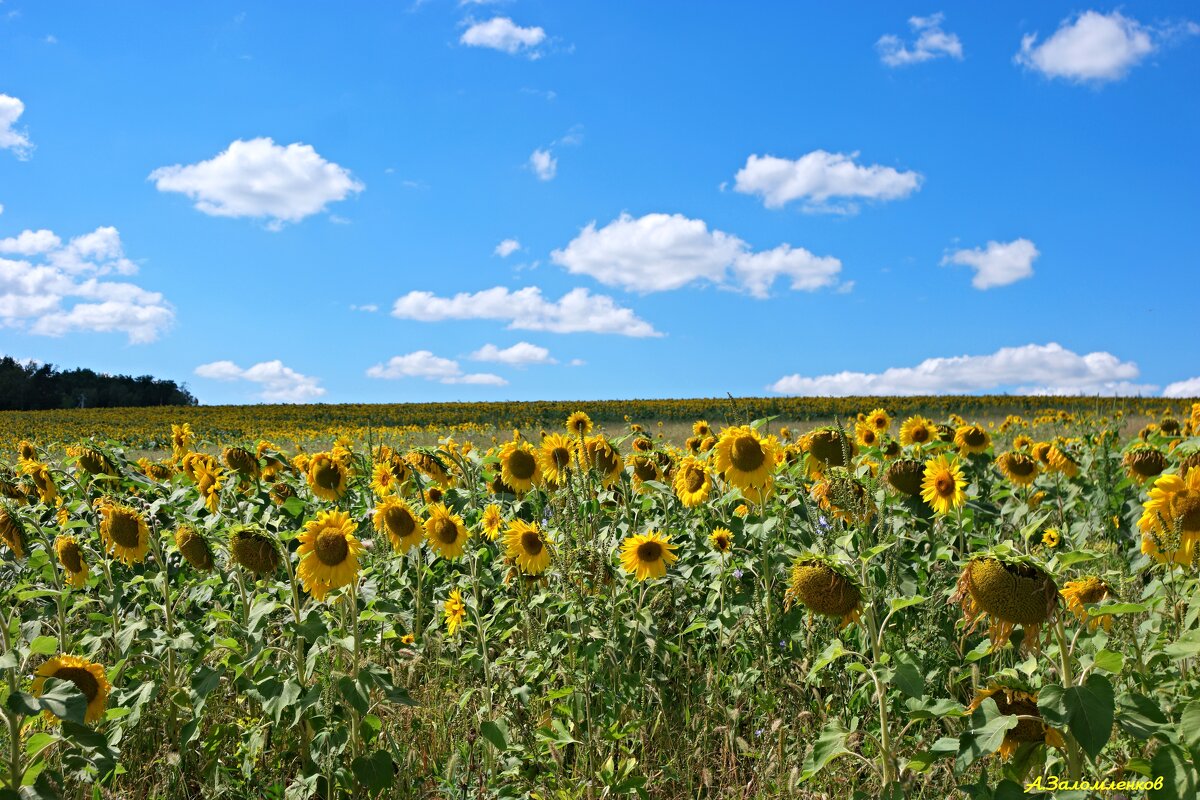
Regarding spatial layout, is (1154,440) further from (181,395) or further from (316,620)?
(181,395)

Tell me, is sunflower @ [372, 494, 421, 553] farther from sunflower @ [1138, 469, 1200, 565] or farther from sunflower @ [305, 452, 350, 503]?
sunflower @ [1138, 469, 1200, 565]

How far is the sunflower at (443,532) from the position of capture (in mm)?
4062

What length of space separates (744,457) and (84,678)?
2561 mm

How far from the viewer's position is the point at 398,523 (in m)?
3.75

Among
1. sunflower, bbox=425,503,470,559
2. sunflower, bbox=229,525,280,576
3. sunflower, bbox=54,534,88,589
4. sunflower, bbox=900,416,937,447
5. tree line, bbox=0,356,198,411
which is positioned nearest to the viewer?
sunflower, bbox=229,525,280,576

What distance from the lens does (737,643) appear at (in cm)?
382

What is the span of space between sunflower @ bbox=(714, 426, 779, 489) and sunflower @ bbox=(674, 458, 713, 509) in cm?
79

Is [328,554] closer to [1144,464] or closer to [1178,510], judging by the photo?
[1178,510]

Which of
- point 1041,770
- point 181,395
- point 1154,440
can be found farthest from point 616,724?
point 181,395

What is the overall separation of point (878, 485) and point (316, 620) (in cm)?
262

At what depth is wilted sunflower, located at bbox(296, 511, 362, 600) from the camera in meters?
3.21

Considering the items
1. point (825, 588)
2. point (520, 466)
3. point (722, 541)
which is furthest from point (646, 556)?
point (825, 588)

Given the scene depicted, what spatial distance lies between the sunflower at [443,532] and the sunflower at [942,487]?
2291 millimetres

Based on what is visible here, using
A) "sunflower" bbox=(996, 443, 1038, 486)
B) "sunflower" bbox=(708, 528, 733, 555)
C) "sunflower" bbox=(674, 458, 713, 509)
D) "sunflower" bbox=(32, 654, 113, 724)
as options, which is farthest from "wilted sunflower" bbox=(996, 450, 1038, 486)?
"sunflower" bbox=(32, 654, 113, 724)
